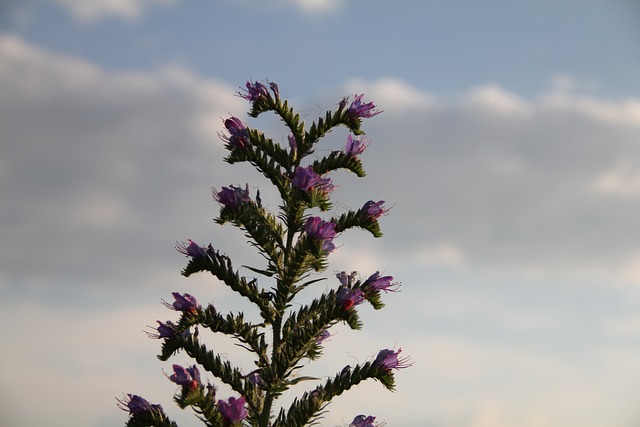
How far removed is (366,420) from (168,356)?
369 centimetres

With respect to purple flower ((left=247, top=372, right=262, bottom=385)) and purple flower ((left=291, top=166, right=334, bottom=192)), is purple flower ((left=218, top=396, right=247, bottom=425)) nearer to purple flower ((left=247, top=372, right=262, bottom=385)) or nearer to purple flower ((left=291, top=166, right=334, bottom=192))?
purple flower ((left=247, top=372, right=262, bottom=385))

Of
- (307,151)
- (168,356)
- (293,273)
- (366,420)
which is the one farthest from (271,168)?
(366,420)

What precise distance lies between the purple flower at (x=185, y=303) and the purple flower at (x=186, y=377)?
42.6 inches

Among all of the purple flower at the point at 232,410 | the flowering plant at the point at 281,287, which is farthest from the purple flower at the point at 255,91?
the purple flower at the point at 232,410

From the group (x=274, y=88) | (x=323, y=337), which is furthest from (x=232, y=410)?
(x=274, y=88)

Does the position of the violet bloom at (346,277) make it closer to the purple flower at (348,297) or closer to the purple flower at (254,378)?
the purple flower at (348,297)

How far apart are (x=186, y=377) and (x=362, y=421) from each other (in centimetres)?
331

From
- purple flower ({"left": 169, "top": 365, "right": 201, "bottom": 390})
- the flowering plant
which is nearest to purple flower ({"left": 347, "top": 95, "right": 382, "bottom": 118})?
the flowering plant

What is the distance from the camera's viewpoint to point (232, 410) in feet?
47.8

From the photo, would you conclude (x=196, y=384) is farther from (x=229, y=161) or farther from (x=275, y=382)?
(x=229, y=161)

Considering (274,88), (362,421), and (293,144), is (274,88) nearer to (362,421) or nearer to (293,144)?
(293,144)

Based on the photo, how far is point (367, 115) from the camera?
55.8 ft

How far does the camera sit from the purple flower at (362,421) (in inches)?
648

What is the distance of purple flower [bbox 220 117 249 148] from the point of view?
16672 mm
